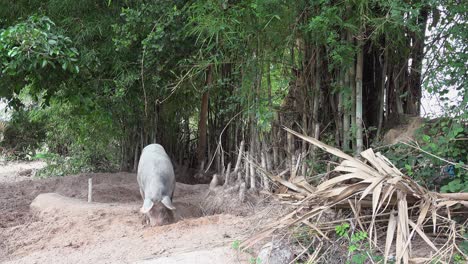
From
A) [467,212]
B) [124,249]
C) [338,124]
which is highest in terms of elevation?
[338,124]

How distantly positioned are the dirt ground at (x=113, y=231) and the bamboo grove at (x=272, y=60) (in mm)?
1171

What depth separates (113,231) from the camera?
540 centimetres

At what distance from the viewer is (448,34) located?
466cm

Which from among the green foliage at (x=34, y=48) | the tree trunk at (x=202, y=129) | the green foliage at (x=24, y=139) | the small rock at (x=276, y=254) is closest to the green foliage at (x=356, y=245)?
the small rock at (x=276, y=254)

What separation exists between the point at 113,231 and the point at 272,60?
2.63 meters

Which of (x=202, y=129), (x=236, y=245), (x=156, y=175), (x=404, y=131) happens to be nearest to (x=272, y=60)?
(x=404, y=131)

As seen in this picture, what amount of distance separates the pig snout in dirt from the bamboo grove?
0.91 metres

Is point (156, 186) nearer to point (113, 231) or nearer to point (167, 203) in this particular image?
point (167, 203)

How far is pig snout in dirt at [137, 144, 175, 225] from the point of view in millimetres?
5590

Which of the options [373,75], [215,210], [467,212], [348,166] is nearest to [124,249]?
[215,210]

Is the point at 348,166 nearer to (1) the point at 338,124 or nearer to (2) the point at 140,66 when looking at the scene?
(1) the point at 338,124

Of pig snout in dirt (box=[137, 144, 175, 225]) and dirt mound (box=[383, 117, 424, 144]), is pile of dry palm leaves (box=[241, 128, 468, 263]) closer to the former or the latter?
dirt mound (box=[383, 117, 424, 144])

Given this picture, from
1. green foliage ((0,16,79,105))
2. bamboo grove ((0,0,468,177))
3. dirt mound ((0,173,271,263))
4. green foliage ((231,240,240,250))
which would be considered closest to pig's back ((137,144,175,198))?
dirt mound ((0,173,271,263))

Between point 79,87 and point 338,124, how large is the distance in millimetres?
3761
